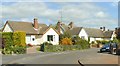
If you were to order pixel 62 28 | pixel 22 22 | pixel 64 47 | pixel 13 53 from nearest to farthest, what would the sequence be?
1. pixel 13 53
2. pixel 64 47
3. pixel 22 22
4. pixel 62 28

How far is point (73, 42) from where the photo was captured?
61406 mm

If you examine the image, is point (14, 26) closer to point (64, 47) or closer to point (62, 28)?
point (64, 47)

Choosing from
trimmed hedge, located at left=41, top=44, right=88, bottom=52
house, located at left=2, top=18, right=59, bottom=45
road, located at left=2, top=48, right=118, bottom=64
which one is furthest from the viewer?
house, located at left=2, top=18, right=59, bottom=45

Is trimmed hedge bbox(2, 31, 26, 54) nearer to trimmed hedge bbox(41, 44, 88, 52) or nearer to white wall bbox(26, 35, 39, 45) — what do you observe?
trimmed hedge bbox(41, 44, 88, 52)

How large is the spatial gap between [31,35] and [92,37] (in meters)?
29.2

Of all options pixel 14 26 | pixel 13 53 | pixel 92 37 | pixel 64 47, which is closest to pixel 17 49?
pixel 13 53

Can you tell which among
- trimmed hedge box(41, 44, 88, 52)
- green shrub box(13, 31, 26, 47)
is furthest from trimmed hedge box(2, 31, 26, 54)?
trimmed hedge box(41, 44, 88, 52)

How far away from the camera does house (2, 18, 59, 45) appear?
2341 inches

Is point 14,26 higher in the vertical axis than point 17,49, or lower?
higher

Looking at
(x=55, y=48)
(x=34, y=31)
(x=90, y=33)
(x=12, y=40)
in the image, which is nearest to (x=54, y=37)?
(x=34, y=31)

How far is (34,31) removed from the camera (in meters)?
61.4

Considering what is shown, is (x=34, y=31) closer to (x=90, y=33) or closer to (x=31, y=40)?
(x=31, y=40)

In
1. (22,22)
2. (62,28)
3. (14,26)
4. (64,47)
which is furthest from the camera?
(62,28)

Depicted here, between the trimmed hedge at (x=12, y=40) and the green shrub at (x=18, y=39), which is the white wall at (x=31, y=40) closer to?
the trimmed hedge at (x=12, y=40)
